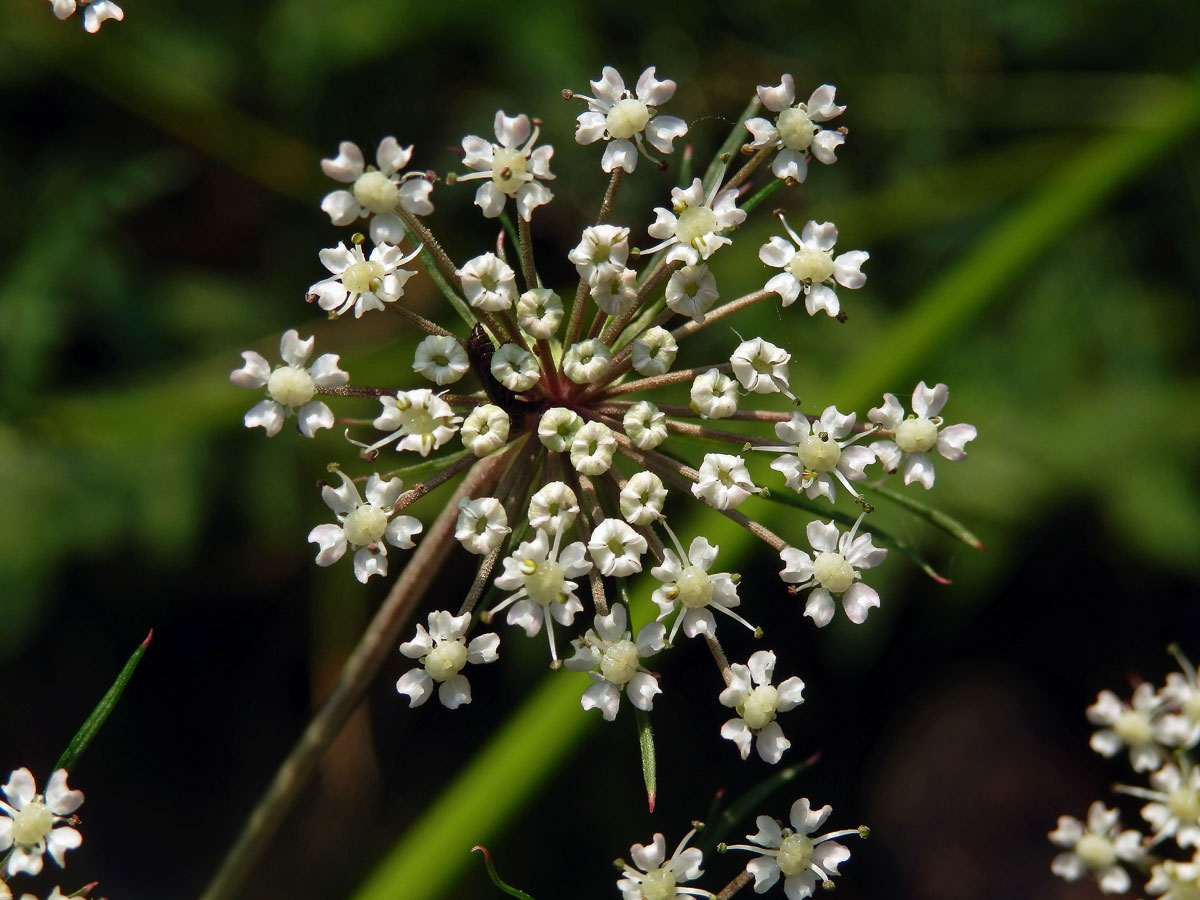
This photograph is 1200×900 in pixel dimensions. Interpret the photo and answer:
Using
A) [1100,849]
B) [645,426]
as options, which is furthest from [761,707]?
[1100,849]

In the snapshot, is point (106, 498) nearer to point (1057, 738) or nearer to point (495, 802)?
point (495, 802)

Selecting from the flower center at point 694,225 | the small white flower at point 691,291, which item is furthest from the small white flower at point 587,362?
the flower center at point 694,225

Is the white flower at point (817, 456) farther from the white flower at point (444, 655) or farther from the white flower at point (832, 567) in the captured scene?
the white flower at point (444, 655)

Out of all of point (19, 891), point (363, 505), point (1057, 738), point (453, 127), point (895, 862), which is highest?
point (453, 127)

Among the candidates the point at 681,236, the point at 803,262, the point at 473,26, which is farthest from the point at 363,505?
the point at 473,26

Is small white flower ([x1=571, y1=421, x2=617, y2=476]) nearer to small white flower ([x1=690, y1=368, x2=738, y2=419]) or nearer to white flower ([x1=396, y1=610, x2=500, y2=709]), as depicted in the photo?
small white flower ([x1=690, y1=368, x2=738, y2=419])

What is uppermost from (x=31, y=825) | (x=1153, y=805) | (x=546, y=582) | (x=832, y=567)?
(x=1153, y=805)

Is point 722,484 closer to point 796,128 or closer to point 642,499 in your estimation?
point 642,499
